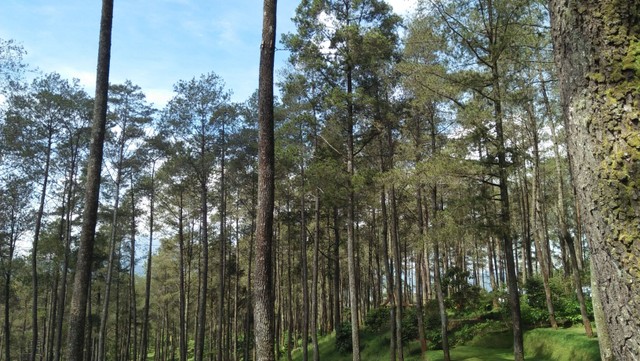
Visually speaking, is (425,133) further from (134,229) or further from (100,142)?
(134,229)

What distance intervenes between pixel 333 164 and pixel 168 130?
1091 cm

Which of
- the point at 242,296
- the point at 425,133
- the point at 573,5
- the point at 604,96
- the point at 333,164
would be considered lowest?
the point at 242,296

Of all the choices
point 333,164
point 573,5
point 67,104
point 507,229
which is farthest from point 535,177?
point 67,104

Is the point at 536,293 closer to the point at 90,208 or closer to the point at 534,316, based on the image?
the point at 534,316

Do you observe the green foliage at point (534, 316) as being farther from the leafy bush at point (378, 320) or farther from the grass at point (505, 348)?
the leafy bush at point (378, 320)

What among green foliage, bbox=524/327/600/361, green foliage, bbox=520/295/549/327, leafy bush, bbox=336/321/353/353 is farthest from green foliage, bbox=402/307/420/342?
green foliage, bbox=524/327/600/361

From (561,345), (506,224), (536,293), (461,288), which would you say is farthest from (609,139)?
(461,288)

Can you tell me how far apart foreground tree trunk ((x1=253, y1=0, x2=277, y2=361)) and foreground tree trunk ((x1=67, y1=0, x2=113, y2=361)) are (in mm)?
3109

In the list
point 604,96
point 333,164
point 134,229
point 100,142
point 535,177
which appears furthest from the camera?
point 134,229

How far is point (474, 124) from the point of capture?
34.9 feet

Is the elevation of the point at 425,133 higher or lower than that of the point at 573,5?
higher

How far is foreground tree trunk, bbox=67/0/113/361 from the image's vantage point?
7281 mm

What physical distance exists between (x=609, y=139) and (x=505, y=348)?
1719 cm

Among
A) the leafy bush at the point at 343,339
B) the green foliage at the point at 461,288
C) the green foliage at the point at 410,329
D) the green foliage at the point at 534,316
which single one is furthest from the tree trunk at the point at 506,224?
the leafy bush at the point at 343,339
